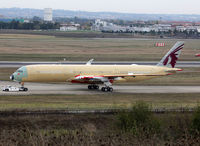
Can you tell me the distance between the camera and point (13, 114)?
130 ft

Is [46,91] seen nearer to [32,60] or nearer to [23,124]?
[23,124]

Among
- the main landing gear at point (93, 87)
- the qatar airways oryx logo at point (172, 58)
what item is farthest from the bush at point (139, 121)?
the qatar airways oryx logo at point (172, 58)

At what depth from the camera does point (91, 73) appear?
2421 inches

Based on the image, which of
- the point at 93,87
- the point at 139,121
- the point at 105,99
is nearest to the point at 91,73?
the point at 93,87

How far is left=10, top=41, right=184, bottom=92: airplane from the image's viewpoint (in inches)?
2359

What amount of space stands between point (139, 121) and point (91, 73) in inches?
1075

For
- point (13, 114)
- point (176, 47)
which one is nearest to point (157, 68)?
point (176, 47)

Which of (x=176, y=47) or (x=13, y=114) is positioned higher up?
(x=176, y=47)

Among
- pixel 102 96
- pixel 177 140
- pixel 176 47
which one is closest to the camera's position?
pixel 177 140

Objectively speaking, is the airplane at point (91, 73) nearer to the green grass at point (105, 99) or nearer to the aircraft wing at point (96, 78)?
the aircraft wing at point (96, 78)

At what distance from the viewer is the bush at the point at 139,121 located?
3375cm

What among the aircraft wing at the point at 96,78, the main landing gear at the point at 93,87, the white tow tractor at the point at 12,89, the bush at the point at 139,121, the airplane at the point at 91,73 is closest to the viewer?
the bush at the point at 139,121

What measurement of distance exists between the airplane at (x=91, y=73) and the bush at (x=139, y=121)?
25050 mm

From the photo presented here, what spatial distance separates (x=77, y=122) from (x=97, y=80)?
2265cm
